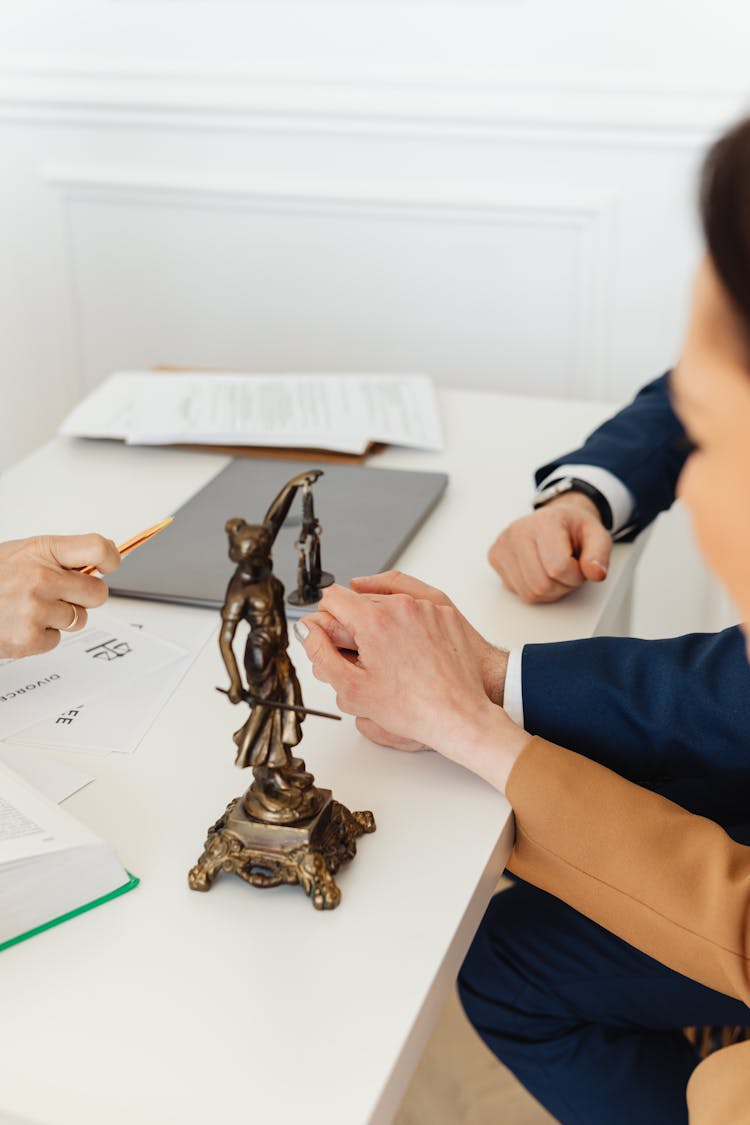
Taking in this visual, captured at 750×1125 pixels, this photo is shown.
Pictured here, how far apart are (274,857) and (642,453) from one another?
857mm

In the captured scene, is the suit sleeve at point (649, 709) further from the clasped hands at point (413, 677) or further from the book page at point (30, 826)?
the book page at point (30, 826)

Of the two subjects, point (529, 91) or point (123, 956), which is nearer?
point (123, 956)

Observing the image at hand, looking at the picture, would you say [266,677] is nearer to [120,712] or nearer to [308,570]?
[120,712]

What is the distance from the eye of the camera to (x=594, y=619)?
1.31 metres

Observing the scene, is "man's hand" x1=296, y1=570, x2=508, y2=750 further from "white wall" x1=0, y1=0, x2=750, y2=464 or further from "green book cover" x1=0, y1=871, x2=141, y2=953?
"white wall" x1=0, y1=0, x2=750, y2=464

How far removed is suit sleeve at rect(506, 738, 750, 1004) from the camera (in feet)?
3.05

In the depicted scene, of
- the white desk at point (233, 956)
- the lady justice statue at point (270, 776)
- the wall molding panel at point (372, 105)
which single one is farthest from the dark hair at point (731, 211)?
the wall molding panel at point (372, 105)

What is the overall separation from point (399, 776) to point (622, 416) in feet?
2.50

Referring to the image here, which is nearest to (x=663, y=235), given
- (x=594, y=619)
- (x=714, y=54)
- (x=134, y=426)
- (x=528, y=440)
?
(x=714, y=54)

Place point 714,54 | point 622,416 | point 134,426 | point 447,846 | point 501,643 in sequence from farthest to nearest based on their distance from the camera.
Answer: point 714,54
point 134,426
point 622,416
point 501,643
point 447,846

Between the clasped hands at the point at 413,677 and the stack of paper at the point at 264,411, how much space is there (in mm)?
631

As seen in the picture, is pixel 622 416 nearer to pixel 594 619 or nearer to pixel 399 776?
pixel 594 619

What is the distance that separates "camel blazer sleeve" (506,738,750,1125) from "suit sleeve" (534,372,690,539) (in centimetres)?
59

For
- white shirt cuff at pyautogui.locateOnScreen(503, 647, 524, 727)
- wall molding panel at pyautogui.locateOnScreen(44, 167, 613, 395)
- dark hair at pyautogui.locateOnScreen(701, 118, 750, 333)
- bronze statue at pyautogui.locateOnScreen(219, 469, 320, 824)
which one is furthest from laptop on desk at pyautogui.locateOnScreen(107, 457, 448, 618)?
wall molding panel at pyautogui.locateOnScreen(44, 167, 613, 395)
